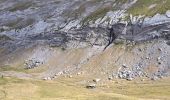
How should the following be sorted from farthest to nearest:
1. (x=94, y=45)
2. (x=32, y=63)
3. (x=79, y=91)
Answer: (x=32, y=63)
(x=94, y=45)
(x=79, y=91)

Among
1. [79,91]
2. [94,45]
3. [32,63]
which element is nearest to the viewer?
[79,91]

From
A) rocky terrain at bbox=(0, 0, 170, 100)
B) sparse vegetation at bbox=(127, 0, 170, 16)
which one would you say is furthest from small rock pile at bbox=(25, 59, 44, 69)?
sparse vegetation at bbox=(127, 0, 170, 16)

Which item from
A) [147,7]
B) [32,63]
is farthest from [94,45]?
[32,63]

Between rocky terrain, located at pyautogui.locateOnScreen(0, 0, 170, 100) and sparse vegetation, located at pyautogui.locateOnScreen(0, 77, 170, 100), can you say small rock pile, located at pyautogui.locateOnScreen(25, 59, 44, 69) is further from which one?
sparse vegetation, located at pyautogui.locateOnScreen(0, 77, 170, 100)

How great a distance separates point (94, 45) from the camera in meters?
111

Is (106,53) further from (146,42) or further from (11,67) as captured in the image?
(11,67)

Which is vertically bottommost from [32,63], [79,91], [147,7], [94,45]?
[79,91]

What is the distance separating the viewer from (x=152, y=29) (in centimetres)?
10281

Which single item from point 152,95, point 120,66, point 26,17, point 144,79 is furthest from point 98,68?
point 26,17

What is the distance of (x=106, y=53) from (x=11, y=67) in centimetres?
2708

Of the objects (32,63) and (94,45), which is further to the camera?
(32,63)

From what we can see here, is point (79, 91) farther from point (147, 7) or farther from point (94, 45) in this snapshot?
point (147, 7)

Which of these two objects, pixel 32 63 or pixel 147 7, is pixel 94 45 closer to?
pixel 147 7

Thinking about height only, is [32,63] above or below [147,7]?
below
